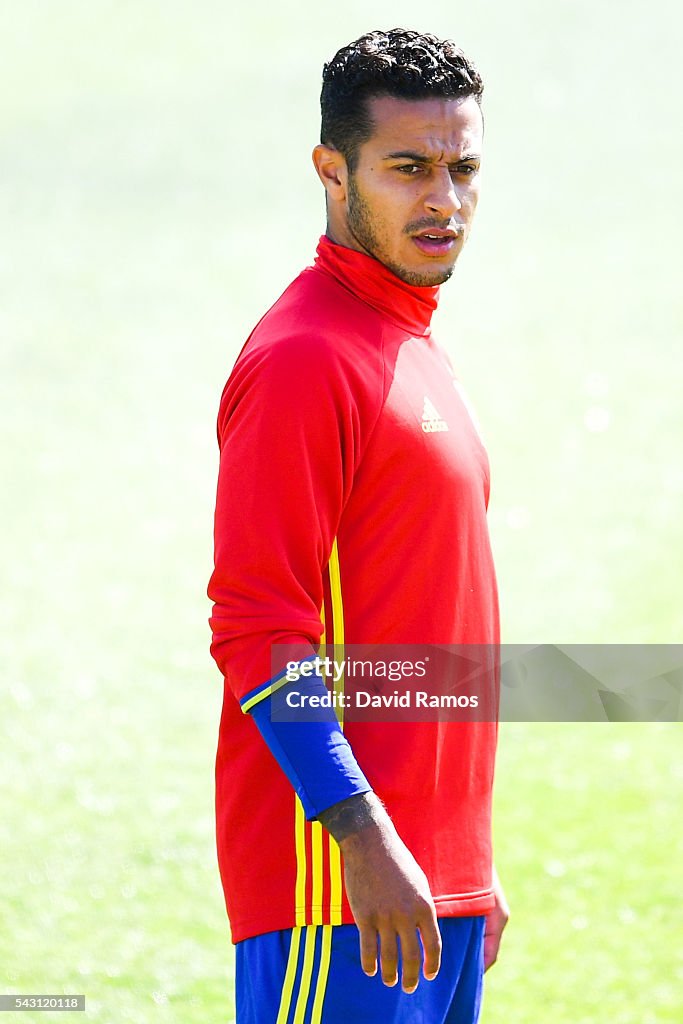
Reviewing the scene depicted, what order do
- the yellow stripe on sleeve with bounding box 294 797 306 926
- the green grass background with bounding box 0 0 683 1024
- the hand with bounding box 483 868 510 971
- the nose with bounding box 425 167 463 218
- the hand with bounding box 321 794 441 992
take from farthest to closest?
the green grass background with bounding box 0 0 683 1024 < the hand with bounding box 483 868 510 971 < the nose with bounding box 425 167 463 218 < the yellow stripe on sleeve with bounding box 294 797 306 926 < the hand with bounding box 321 794 441 992

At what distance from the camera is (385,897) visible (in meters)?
1.90

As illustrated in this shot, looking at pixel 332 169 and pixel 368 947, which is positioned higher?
pixel 332 169

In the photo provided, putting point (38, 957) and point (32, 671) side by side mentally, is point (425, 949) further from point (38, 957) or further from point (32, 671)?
point (32, 671)

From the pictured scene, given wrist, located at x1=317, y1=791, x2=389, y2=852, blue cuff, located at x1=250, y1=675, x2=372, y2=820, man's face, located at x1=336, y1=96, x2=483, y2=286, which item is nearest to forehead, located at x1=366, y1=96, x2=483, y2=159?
man's face, located at x1=336, y1=96, x2=483, y2=286

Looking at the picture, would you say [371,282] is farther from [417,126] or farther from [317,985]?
[317,985]

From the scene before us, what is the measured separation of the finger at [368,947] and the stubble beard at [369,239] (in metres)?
0.92

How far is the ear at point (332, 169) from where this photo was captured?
2301mm

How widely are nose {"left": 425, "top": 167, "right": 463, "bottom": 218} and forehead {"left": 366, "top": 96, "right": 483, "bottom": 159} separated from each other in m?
0.03

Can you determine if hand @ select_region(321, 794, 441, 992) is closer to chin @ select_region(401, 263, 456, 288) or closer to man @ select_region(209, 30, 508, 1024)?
man @ select_region(209, 30, 508, 1024)

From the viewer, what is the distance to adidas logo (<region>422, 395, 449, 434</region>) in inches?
85.7

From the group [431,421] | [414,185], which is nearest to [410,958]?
[431,421]

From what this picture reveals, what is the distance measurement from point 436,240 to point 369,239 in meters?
0.10

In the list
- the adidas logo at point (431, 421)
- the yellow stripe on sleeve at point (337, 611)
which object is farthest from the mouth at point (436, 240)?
the yellow stripe on sleeve at point (337, 611)

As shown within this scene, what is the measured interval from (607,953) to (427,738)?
2660 mm
